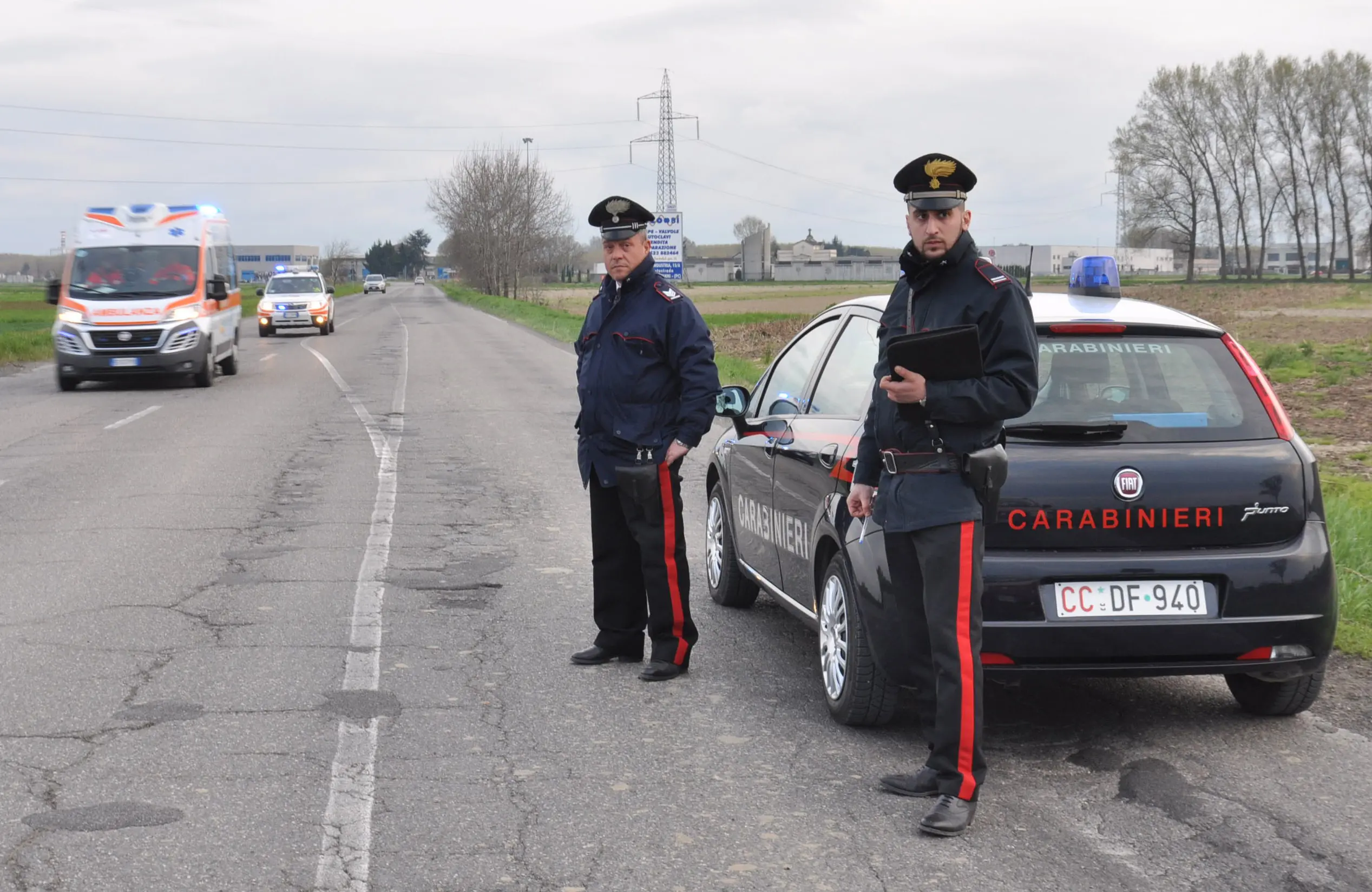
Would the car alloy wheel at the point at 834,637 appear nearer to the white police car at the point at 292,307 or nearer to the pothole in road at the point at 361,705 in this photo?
the pothole in road at the point at 361,705

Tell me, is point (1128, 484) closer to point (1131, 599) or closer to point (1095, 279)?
point (1131, 599)

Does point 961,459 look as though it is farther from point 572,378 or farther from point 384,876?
point 572,378

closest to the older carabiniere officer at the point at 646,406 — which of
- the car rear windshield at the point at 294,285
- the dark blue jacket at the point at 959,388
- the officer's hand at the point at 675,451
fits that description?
the officer's hand at the point at 675,451

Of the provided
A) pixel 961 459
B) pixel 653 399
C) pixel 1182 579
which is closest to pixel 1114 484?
pixel 1182 579

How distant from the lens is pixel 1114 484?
4703mm

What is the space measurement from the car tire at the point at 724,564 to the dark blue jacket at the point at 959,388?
2.52 meters

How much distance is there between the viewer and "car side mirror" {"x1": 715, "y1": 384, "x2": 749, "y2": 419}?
5.97 metres

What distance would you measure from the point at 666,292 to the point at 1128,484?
1.97 m

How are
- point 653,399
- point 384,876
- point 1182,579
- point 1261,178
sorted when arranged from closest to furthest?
1. point 384,876
2. point 1182,579
3. point 653,399
4. point 1261,178

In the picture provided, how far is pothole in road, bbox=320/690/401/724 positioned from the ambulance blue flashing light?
3095 mm

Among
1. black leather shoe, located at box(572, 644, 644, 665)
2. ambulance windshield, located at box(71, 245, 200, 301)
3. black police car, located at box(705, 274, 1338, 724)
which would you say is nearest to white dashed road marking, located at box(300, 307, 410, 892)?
black leather shoe, located at box(572, 644, 644, 665)

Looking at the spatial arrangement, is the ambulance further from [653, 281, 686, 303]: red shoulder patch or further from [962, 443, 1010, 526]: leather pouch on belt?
[962, 443, 1010, 526]: leather pouch on belt

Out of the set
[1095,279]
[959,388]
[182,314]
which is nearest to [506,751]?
[959,388]

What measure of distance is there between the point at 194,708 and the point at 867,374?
2.70 metres
